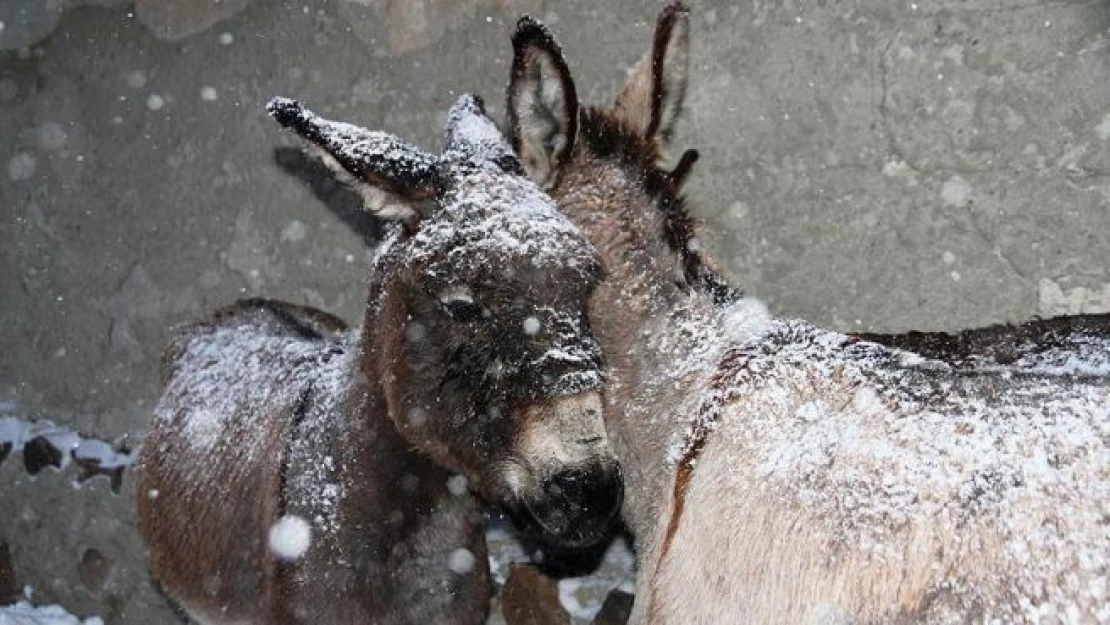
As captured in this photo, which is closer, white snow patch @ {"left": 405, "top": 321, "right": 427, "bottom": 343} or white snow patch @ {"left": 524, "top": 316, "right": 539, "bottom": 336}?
white snow patch @ {"left": 524, "top": 316, "right": 539, "bottom": 336}

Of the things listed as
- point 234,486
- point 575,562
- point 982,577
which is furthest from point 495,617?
point 982,577

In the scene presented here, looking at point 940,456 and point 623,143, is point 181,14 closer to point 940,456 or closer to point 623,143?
point 623,143

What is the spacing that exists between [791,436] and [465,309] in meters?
0.83

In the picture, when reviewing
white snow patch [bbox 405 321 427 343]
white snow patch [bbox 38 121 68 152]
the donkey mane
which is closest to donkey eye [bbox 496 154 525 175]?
the donkey mane

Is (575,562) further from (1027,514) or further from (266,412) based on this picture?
(1027,514)

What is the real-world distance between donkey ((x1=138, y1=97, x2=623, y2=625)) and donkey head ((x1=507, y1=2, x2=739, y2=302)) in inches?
5.8

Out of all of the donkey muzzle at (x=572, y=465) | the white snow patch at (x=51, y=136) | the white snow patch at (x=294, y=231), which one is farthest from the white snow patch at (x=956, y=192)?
the white snow patch at (x=51, y=136)

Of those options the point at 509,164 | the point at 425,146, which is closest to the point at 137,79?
the point at 425,146

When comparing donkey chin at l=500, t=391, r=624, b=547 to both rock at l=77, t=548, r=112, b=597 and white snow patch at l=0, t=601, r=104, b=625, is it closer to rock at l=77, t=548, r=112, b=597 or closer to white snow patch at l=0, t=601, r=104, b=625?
rock at l=77, t=548, r=112, b=597

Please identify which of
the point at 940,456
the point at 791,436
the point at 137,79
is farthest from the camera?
the point at 137,79

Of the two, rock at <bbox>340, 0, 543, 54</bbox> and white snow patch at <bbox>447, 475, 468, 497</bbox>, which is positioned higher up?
rock at <bbox>340, 0, 543, 54</bbox>

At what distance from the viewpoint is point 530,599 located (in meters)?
3.90

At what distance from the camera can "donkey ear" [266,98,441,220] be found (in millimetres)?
2621

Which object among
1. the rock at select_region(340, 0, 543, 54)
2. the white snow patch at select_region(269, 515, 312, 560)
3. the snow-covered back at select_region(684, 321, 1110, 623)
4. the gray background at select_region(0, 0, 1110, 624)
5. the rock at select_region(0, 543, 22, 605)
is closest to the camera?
the snow-covered back at select_region(684, 321, 1110, 623)
